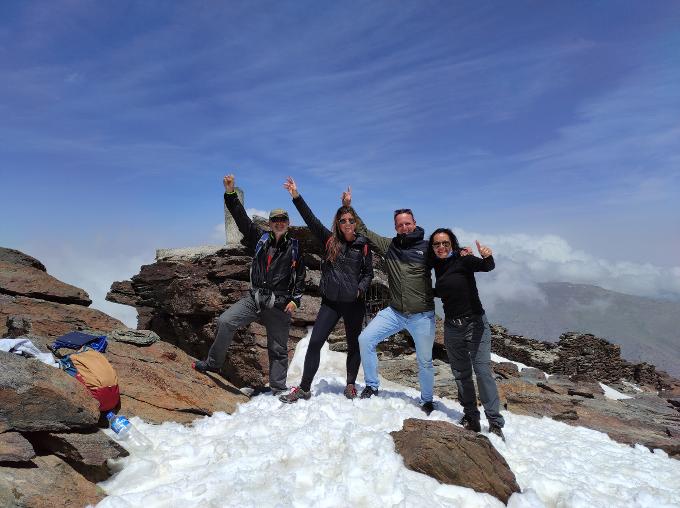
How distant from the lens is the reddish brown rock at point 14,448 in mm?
4938

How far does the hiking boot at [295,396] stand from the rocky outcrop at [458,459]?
2606mm

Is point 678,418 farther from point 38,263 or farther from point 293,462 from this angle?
point 38,263

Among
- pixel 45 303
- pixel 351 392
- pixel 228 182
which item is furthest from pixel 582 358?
pixel 45 303

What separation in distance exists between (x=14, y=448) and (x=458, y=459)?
17.3 ft

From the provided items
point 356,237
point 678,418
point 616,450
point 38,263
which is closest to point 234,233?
point 38,263

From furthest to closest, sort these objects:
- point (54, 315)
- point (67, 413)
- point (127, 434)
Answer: point (54, 315), point (127, 434), point (67, 413)

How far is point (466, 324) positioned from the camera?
751 cm

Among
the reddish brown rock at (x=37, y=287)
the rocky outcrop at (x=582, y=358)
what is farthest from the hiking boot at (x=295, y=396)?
the rocky outcrop at (x=582, y=358)

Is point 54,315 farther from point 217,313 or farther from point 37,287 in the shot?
point 217,313

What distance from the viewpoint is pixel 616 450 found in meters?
8.48

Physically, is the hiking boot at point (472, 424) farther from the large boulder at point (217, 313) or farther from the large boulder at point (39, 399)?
the large boulder at point (217, 313)

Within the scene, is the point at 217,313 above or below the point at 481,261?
below

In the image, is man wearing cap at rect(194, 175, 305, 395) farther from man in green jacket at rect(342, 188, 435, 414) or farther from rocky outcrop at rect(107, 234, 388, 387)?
rocky outcrop at rect(107, 234, 388, 387)

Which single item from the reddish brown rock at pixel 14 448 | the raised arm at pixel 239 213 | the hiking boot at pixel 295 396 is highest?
the raised arm at pixel 239 213
